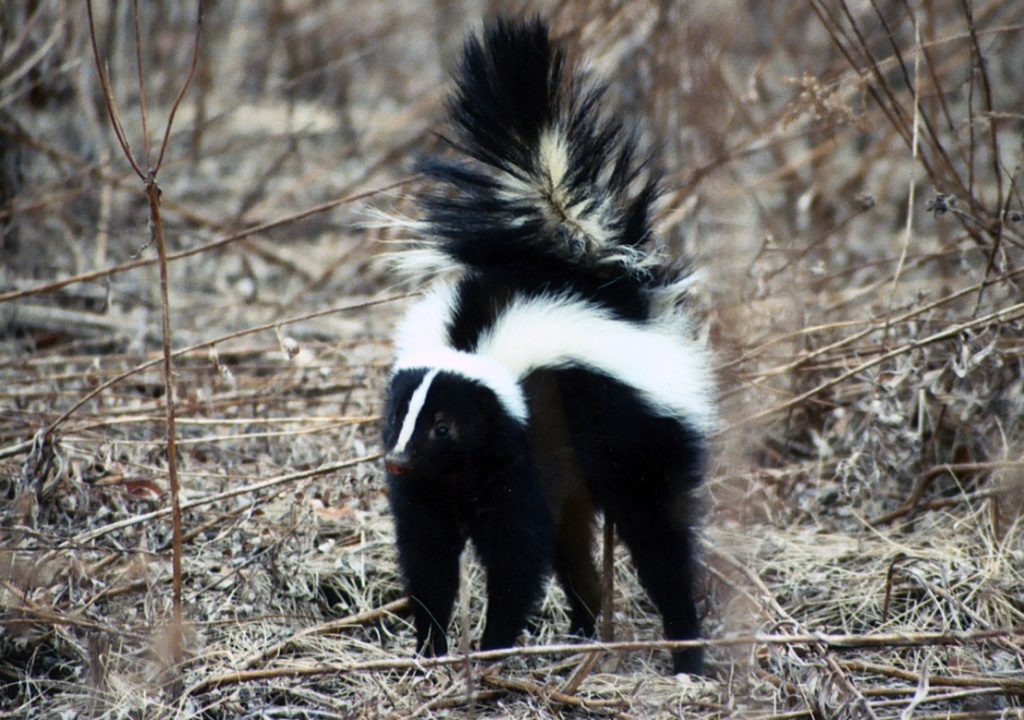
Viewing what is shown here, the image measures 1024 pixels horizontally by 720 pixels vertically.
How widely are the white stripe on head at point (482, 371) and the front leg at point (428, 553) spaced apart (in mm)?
348

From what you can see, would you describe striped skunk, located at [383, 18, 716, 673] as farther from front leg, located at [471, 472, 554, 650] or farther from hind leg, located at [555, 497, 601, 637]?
hind leg, located at [555, 497, 601, 637]

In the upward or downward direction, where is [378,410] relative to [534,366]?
downward

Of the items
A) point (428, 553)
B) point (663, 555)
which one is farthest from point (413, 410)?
point (663, 555)

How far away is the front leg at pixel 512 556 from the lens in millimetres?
3422

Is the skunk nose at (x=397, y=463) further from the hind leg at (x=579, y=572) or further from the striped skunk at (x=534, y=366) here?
the hind leg at (x=579, y=572)

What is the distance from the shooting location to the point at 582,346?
3.47 meters

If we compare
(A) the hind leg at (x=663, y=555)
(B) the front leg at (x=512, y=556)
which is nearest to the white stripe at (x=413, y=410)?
(B) the front leg at (x=512, y=556)

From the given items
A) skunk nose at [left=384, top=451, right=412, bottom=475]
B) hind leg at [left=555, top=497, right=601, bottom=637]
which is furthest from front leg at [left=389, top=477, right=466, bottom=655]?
hind leg at [left=555, top=497, right=601, bottom=637]

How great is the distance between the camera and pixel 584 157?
11.9 feet

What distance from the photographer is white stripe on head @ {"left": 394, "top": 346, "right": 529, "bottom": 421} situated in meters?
3.40

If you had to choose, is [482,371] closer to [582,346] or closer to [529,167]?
[582,346]

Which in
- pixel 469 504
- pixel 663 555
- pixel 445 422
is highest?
pixel 445 422

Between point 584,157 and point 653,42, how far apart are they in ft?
9.64

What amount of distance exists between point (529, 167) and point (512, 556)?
1158 millimetres
